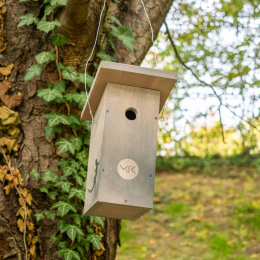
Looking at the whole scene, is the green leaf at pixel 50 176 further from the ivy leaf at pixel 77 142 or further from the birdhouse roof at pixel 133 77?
the birdhouse roof at pixel 133 77

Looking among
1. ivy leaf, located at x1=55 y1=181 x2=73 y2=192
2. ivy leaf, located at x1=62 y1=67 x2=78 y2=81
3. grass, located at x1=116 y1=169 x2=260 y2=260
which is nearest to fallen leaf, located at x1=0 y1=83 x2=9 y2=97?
ivy leaf, located at x1=62 y1=67 x2=78 y2=81

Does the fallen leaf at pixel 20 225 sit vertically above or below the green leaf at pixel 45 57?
below

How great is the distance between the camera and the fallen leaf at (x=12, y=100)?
2192 mm

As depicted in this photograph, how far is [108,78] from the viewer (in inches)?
60.4

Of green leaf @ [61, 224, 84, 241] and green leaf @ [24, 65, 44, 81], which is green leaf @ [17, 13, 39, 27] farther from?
green leaf @ [61, 224, 84, 241]

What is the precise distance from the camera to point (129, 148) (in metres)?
1.47

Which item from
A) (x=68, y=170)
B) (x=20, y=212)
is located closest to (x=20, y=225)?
(x=20, y=212)

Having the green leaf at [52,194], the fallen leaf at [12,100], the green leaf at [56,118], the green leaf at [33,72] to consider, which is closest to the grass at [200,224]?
the green leaf at [52,194]

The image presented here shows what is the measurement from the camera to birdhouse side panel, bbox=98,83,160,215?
140cm

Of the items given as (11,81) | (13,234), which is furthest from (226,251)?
(11,81)

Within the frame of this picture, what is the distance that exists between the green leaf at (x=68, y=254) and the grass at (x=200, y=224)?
2.84 meters

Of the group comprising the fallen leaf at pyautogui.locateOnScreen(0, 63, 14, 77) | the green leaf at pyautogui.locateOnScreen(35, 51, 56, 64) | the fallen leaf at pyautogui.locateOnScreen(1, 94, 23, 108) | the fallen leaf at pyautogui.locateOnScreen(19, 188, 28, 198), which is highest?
the green leaf at pyautogui.locateOnScreen(35, 51, 56, 64)

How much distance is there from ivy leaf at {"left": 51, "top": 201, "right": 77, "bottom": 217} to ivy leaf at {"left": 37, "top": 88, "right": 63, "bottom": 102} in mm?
682

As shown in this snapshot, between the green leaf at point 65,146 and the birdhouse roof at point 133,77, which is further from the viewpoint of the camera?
the green leaf at point 65,146
